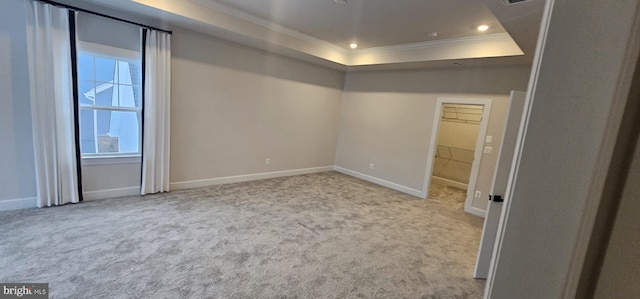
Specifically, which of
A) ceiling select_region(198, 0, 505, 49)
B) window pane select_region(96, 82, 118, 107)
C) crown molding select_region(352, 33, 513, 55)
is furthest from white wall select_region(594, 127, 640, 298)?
window pane select_region(96, 82, 118, 107)

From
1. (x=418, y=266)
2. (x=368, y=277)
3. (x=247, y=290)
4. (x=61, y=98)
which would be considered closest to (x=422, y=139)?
(x=418, y=266)

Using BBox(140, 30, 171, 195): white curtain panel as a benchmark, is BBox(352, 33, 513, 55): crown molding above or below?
above

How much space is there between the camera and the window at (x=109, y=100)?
3.39 metres

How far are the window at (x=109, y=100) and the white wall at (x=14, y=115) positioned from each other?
0.48m

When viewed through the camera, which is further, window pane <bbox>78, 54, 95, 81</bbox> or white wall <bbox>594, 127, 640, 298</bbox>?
window pane <bbox>78, 54, 95, 81</bbox>

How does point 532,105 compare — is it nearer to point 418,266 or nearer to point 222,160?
point 418,266

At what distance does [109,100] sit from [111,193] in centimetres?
128

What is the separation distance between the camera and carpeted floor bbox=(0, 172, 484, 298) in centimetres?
→ 213

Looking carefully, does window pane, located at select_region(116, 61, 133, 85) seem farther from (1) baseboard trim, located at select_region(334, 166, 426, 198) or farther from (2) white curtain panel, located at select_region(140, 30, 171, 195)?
(1) baseboard trim, located at select_region(334, 166, 426, 198)

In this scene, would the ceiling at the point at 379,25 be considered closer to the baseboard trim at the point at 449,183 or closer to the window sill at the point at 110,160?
the window sill at the point at 110,160

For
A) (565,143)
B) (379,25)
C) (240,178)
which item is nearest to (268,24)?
(379,25)

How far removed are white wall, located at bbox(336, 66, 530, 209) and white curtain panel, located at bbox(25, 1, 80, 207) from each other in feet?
16.1

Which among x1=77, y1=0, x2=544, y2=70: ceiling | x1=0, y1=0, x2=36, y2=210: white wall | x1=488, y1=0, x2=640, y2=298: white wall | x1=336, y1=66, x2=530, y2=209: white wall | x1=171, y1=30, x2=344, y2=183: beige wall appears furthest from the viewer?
x1=336, y1=66, x2=530, y2=209: white wall

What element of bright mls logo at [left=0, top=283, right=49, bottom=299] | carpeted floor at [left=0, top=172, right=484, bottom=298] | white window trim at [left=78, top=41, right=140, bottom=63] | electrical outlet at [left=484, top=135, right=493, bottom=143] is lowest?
bright mls logo at [left=0, top=283, right=49, bottom=299]
